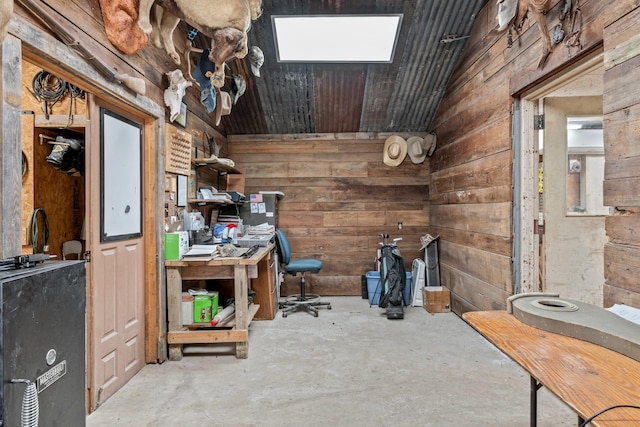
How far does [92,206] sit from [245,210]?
264 centimetres

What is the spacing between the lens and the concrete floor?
205 centimetres

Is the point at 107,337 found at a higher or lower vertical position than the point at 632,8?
lower

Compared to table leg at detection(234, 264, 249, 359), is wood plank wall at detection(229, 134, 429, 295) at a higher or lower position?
higher

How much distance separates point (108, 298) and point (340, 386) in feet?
5.33

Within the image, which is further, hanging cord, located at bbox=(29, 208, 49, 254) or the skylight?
the skylight

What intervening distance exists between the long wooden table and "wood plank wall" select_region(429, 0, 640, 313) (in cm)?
87

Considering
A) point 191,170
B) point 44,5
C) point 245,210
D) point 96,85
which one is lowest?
point 245,210

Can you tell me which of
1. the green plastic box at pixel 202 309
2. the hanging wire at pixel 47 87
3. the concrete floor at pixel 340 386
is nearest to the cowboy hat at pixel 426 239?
the concrete floor at pixel 340 386

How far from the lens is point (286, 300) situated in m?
4.70

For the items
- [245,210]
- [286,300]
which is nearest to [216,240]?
[245,210]

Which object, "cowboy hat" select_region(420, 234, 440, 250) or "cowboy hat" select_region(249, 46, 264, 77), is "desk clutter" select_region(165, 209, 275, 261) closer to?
"cowboy hat" select_region(249, 46, 264, 77)

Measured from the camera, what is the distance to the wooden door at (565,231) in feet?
9.84

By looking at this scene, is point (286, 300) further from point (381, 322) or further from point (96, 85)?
point (96, 85)

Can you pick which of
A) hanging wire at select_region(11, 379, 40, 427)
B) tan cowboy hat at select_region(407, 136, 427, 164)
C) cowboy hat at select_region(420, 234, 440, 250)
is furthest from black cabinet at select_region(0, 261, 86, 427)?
tan cowboy hat at select_region(407, 136, 427, 164)
